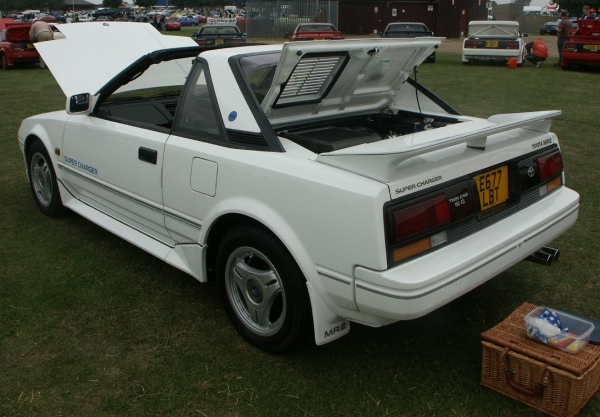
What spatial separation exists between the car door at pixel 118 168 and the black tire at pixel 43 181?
1.33ft

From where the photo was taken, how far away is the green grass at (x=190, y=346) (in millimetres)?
2719

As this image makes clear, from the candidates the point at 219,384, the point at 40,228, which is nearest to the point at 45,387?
the point at 219,384

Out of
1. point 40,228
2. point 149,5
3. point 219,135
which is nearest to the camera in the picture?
point 219,135

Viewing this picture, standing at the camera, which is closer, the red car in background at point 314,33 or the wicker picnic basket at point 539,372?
the wicker picnic basket at point 539,372

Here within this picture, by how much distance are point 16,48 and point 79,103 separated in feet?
53.3

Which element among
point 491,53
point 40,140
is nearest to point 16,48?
point 491,53

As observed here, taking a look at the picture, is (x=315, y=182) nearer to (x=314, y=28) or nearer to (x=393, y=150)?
(x=393, y=150)

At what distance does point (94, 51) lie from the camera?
453 centimetres

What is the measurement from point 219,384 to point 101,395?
543 millimetres

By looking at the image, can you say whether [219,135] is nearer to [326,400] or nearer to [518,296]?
[326,400]

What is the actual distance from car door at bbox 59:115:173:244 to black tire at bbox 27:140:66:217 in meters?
0.41

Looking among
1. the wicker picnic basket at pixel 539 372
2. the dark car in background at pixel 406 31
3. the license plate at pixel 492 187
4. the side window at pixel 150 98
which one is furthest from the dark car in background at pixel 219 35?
the wicker picnic basket at pixel 539 372

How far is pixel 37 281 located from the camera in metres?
3.88

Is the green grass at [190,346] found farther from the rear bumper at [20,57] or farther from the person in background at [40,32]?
the rear bumper at [20,57]
